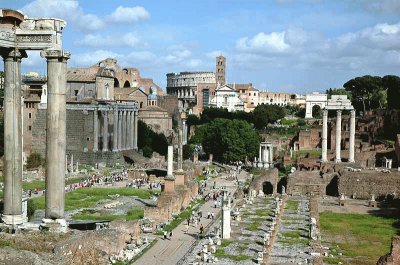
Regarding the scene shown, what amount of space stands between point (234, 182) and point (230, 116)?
4429 cm

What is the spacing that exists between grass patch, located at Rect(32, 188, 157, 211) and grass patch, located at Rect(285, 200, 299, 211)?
31.2ft

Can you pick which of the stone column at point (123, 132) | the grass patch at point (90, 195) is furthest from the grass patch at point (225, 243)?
the stone column at point (123, 132)

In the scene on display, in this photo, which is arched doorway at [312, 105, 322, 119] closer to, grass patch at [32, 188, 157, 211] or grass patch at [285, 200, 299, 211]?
grass patch at [32, 188, 157, 211]

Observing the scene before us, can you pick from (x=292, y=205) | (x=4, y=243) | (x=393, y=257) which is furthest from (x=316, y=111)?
(x=4, y=243)

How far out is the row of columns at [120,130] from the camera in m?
62.0

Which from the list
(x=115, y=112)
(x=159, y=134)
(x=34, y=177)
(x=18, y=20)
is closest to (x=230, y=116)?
(x=159, y=134)

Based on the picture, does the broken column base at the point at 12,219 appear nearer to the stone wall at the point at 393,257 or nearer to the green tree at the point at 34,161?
the stone wall at the point at 393,257

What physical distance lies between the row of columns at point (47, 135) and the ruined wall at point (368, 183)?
31585 mm

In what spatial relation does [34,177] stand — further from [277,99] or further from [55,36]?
[277,99]

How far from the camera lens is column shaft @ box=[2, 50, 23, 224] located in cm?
1495

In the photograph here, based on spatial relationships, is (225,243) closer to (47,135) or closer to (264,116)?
(47,135)

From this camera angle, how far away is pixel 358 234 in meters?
28.5

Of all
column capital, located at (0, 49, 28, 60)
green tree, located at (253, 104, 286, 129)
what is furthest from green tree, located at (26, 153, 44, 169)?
column capital, located at (0, 49, 28, 60)

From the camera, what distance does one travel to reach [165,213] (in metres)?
31.5
